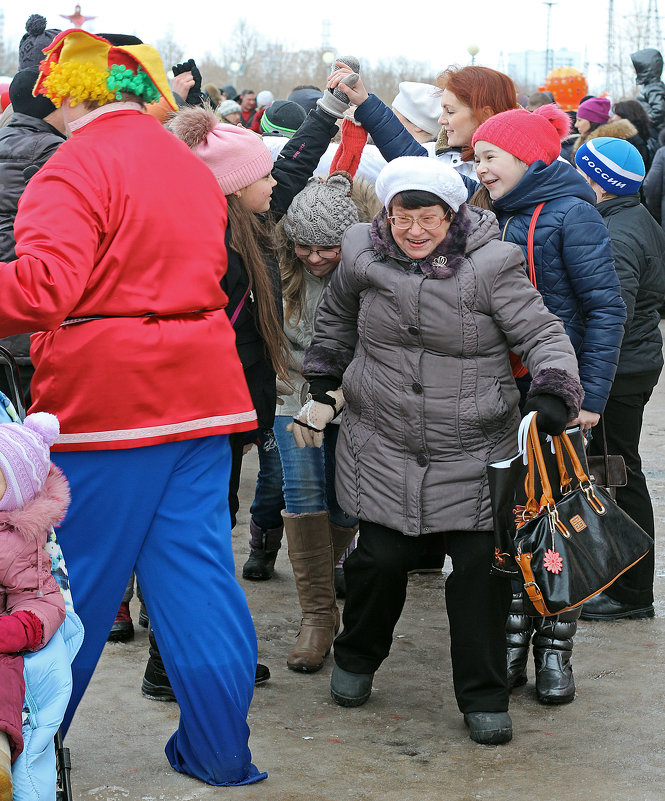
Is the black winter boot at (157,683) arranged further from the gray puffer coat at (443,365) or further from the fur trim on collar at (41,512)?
the fur trim on collar at (41,512)

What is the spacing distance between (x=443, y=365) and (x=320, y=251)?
93 centimetres

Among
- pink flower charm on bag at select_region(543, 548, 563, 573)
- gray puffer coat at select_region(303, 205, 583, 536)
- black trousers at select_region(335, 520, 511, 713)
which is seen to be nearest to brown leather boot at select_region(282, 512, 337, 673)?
black trousers at select_region(335, 520, 511, 713)

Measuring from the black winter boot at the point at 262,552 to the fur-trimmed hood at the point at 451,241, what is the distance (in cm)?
204

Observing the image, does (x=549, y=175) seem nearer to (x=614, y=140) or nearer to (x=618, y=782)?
(x=614, y=140)

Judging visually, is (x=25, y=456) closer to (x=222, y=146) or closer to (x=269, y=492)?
(x=222, y=146)

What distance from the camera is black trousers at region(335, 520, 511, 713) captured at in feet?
11.8

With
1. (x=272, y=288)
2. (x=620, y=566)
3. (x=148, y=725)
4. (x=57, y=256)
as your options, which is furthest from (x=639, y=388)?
(x=57, y=256)

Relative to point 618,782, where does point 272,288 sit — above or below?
above

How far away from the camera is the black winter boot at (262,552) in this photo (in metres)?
5.29

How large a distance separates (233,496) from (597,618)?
5.50 feet

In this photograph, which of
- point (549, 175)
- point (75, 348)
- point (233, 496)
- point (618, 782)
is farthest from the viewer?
point (233, 496)

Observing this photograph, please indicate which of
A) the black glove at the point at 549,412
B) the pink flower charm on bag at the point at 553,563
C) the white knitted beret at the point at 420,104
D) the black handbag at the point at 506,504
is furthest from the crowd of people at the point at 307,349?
the white knitted beret at the point at 420,104

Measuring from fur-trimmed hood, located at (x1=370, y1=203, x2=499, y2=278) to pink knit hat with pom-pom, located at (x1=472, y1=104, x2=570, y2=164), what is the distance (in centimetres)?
42

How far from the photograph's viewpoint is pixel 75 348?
113 inches
